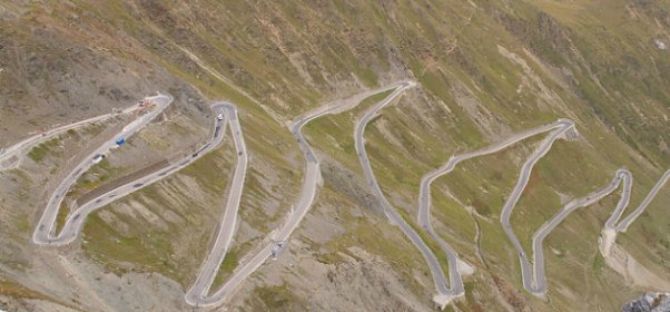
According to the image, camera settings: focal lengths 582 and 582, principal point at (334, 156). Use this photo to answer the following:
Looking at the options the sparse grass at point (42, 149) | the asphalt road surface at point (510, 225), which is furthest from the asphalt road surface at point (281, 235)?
the asphalt road surface at point (510, 225)

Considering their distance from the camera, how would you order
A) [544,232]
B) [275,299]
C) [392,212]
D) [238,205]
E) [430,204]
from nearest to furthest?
[275,299] → [238,205] → [392,212] → [430,204] → [544,232]

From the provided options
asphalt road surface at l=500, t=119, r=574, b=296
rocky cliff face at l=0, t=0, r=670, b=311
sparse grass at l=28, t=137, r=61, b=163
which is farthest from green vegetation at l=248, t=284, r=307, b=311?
asphalt road surface at l=500, t=119, r=574, b=296

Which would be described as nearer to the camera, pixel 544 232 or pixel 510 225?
pixel 510 225

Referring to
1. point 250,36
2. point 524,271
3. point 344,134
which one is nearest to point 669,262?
point 524,271

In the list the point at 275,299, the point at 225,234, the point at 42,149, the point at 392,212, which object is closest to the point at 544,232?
the point at 392,212

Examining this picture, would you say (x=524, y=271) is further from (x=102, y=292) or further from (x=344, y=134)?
(x=102, y=292)

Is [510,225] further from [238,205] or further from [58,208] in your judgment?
[58,208]

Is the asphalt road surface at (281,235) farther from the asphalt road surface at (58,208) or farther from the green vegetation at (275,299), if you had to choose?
the asphalt road surface at (58,208)

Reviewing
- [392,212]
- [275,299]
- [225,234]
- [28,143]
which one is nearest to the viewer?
[275,299]

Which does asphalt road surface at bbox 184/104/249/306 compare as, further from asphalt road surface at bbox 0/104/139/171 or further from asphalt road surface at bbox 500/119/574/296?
asphalt road surface at bbox 500/119/574/296

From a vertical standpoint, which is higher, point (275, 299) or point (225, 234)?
point (225, 234)

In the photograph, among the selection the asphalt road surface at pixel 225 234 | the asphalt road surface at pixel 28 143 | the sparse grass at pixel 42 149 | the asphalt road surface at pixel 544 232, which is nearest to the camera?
the asphalt road surface at pixel 225 234

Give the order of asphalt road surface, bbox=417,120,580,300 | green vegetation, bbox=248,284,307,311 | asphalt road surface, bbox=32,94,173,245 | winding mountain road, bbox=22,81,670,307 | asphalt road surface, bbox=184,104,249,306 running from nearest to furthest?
asphalt road surface, bbox=32,94,173,245 → asphalt road surface, bbox=184,104,249,306 → winding mountain road, bbox=22,81,670,307 → green vegetation, bbox=248,284,307,311 → asphalt road surface, bbox=417,120,580,300
